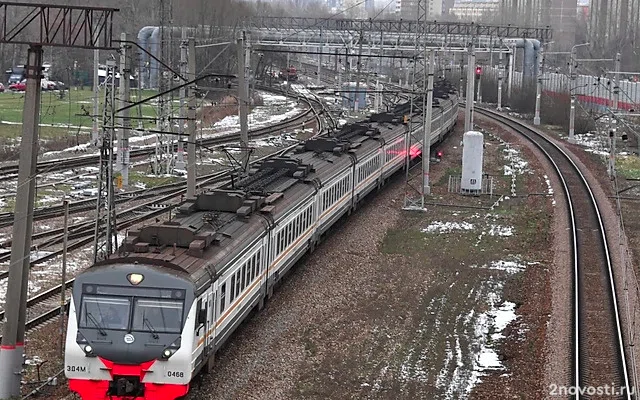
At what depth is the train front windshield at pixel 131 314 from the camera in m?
16.0

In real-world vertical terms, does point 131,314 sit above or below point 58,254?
above

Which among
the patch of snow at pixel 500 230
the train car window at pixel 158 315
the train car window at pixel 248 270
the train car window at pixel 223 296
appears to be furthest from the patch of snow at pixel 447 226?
the train car window at pixel 158 315

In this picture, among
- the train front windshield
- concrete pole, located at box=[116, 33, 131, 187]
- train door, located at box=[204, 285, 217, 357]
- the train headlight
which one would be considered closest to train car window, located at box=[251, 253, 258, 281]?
train door, located at box=[204, 285, 217, 357]

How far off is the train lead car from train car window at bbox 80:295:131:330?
0.05 ft

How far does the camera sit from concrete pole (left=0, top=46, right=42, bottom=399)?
16734 millimetres

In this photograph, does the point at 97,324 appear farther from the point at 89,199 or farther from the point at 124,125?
the point at 124,125

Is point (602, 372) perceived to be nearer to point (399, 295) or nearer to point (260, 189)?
point (399, 295)

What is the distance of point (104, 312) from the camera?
634 inches

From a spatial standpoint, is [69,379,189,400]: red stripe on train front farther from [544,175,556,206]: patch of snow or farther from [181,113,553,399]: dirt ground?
[544,175,556,206]: patch of snow

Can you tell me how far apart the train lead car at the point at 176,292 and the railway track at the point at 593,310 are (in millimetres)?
6574

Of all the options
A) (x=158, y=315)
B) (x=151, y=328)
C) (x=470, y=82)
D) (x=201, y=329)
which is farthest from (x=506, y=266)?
(x=151, y=328)

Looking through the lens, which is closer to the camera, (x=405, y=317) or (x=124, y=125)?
(x=405, y=317)

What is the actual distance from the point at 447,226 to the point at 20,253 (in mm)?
19768

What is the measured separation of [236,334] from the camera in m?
21.2
